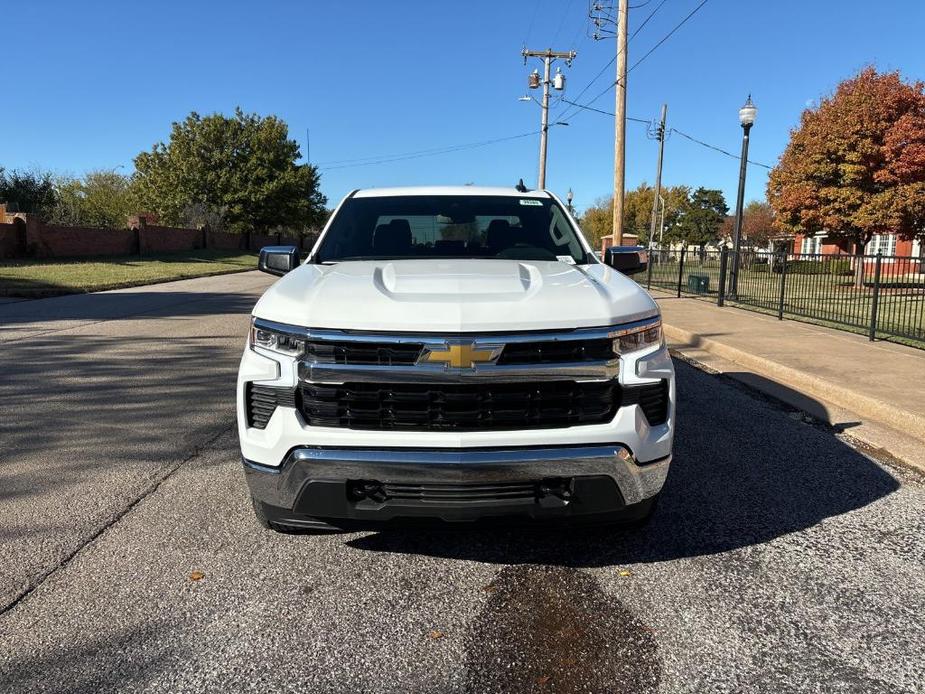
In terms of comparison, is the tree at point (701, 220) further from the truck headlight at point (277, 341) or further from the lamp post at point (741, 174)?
the truck headlight at point (277, 341)

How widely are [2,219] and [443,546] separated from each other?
107 feet

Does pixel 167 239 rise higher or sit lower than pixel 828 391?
higher

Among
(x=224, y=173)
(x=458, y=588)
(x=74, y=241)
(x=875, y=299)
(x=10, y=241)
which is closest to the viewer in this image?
(x=458, y=588)

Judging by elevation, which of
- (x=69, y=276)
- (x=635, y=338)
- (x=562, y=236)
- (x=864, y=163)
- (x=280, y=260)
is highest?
(x=864, y=163)

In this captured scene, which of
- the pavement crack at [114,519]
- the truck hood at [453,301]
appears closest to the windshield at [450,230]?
the truck hood at [453,301]

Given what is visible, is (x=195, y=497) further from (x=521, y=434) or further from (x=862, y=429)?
(x=862, y=429)

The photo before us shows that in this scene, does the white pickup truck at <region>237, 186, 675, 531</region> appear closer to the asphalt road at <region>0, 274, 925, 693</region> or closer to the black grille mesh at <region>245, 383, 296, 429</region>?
the black grille mesh at <region>245, 383, 296, 429</region>

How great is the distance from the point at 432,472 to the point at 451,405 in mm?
272

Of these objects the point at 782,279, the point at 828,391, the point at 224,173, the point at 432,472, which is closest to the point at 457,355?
the point at 432,472

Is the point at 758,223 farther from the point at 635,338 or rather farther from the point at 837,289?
the point at 635,338

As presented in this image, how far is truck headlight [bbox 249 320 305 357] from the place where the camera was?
2.80 metres

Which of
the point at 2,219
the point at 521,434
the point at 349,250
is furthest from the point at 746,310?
the point at 2,219

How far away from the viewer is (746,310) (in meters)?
15.1

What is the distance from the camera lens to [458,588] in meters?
3.01
